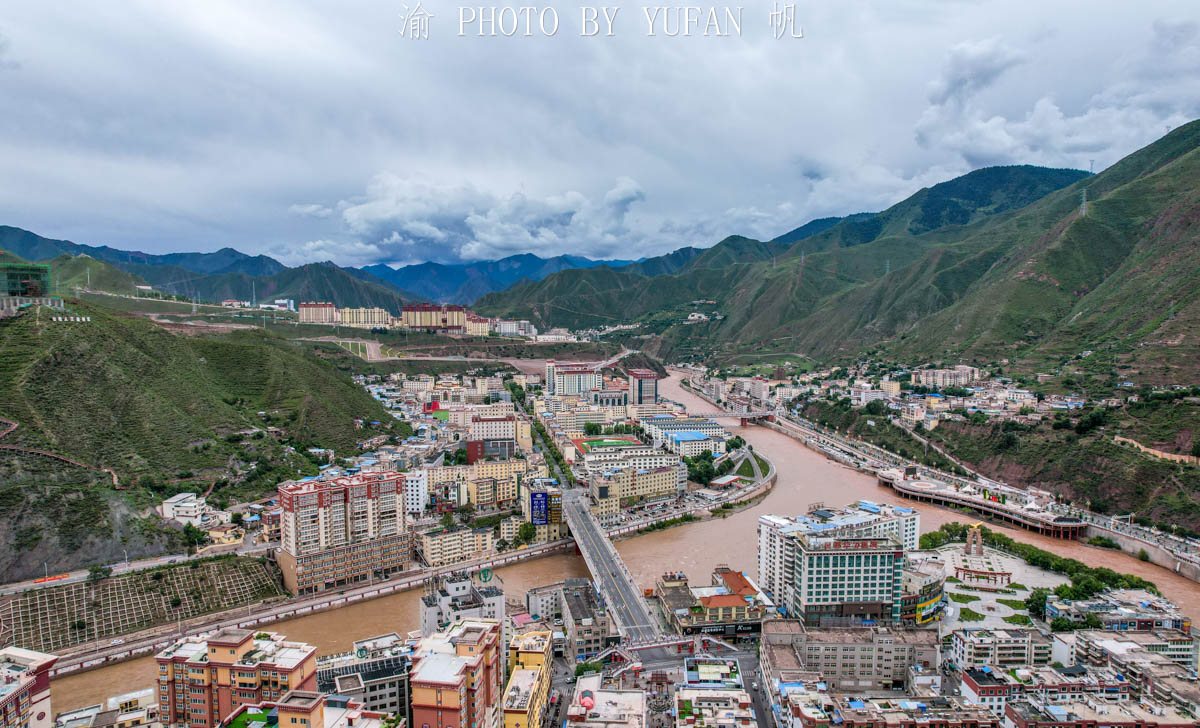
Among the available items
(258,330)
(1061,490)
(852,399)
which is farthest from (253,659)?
(852,399)

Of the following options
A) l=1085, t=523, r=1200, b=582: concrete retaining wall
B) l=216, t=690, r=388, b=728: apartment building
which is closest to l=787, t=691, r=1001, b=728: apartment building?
l=216, t=690, r=388, b=728: apartment building

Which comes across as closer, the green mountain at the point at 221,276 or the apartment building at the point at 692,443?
the apartment building at the point at 692,443

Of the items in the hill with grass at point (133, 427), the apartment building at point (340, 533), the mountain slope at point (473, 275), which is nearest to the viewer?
the hill with grass at point (133, 427)

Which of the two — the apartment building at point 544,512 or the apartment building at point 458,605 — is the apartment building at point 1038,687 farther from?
the apartment building at point 544,512

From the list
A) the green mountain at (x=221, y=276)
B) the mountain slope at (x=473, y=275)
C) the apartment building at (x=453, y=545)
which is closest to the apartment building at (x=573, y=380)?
the apartment building at (x=453, y=545)

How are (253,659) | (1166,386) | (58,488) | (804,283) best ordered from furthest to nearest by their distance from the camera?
(804,283)
(1166,386)
(58,488)
(253,659)

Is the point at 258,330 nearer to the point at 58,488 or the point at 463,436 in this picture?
the point at 463,436

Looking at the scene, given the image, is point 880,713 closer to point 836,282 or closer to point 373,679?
point 373,679

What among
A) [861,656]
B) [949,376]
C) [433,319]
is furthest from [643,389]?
[861,656]
